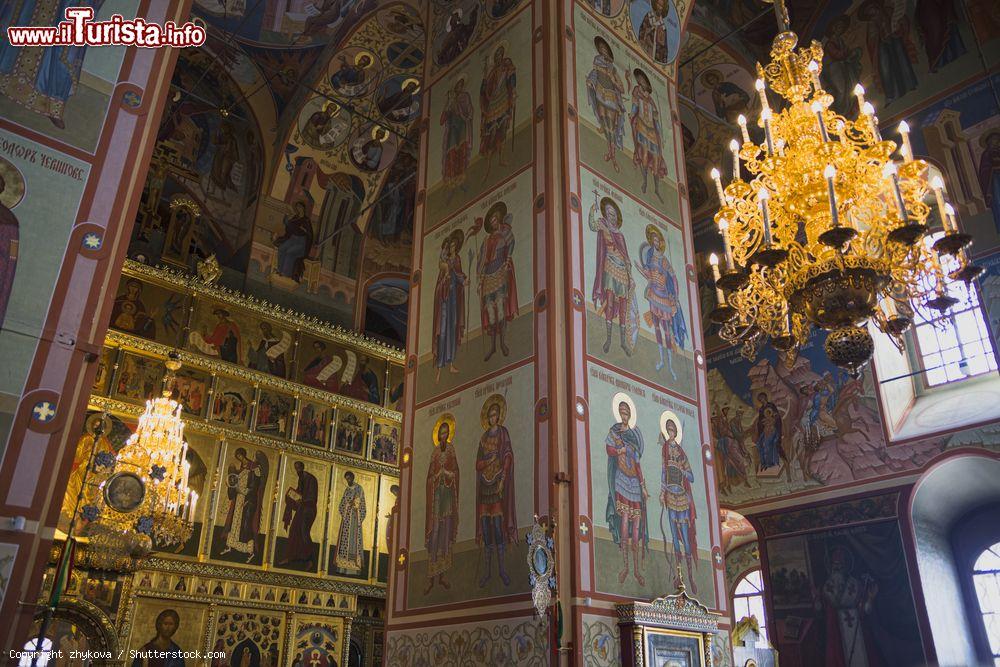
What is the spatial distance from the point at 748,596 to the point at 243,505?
1112 centimetres

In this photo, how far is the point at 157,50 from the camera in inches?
261

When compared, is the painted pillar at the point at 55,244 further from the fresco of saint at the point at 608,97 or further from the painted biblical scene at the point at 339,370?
the painted biblical scene at the point at 339,370

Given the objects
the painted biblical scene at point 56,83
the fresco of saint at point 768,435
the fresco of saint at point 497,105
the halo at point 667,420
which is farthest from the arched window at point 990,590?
the painted biblical scene at point 56,83

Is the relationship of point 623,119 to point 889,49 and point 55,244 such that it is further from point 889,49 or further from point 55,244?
point 55,244

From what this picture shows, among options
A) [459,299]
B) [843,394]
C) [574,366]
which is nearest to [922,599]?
[843,394]

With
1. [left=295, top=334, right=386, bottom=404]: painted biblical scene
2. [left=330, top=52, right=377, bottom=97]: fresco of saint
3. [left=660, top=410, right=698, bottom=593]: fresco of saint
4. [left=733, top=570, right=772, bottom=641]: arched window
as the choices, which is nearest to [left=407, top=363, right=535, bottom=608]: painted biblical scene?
[left=660, top=410, right=698, bottom=593]: fresco of saint

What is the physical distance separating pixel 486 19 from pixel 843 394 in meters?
8.25

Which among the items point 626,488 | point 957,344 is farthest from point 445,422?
point 957,344

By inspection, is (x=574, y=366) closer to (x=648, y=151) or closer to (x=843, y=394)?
(x=648, y=151)

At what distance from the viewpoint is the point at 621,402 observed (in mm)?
7895

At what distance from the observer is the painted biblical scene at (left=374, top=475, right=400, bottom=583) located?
1480 centimetres

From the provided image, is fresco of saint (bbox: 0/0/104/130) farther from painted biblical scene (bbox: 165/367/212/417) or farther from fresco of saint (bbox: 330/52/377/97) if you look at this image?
fresco of saint (bbox: 330/52/377/97)

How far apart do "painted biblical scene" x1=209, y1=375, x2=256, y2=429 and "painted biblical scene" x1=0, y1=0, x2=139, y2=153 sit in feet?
26.0

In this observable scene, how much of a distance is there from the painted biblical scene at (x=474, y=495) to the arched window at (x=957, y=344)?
286 inches
